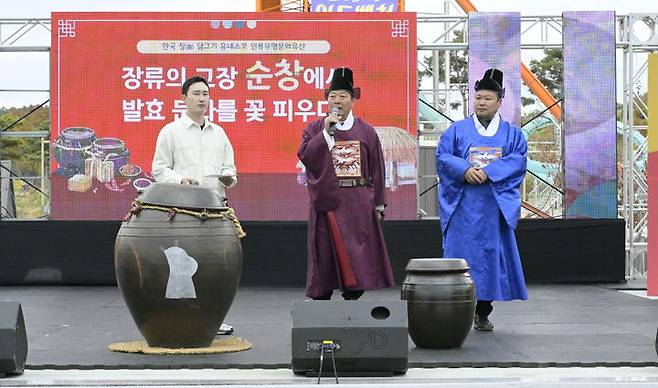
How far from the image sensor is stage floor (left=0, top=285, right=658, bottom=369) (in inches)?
203

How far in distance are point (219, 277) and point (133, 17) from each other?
5407 mm

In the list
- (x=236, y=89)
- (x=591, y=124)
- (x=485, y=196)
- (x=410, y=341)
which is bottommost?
(x=410, y=341)

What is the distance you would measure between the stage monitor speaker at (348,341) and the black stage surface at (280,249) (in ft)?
18.1

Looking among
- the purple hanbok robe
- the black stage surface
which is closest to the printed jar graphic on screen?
the black stage surface

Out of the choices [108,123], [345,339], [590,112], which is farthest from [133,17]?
[345,339]

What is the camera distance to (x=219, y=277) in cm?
539

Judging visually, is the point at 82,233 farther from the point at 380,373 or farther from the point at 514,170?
the point at 380,373

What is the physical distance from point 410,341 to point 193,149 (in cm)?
151

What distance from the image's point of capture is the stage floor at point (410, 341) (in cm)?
516

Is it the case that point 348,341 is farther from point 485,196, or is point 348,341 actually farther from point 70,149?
point 70,149

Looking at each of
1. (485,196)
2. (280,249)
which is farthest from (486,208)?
(280,249)

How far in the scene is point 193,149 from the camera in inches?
245

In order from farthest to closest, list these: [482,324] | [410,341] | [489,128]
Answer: [489,128]
[482,324]
[410,341]

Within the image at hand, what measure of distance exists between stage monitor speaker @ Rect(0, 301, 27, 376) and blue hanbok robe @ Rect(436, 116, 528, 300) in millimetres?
2739
